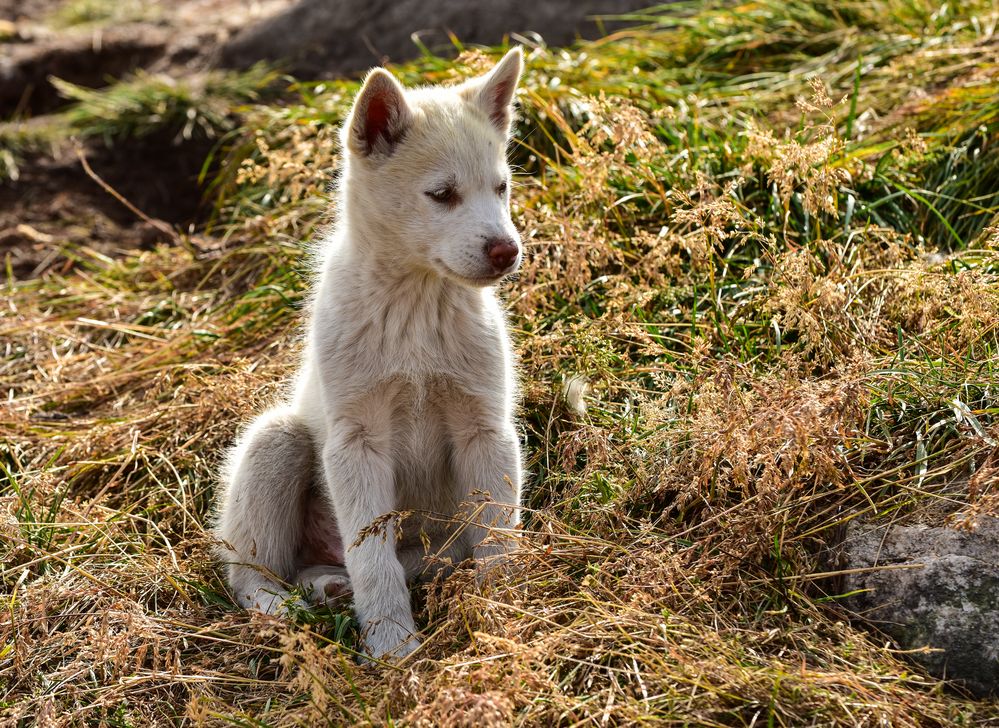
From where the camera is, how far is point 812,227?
4.76m

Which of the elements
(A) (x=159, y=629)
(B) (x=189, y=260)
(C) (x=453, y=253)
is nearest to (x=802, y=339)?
(C) (x=453, y=253)

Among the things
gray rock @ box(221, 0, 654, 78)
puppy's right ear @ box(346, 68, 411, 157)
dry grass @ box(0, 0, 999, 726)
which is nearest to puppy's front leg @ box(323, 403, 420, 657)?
dry grass @ box(0, 0, 999, 726)

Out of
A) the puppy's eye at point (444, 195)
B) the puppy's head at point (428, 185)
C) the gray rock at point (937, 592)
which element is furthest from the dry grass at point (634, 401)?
the puppy's eye at point (444, 195)

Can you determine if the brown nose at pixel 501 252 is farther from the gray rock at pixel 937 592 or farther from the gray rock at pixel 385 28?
the gray rock at pixel 385 28

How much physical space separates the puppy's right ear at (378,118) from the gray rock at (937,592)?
1.95 meters

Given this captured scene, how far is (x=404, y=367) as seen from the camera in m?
3.50

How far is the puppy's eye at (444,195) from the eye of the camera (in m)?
3.48

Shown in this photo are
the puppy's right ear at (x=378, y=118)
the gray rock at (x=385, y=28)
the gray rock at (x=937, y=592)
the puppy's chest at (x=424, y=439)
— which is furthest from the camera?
the gray rock at (x=385, y=28)

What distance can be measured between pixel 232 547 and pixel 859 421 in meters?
2.16

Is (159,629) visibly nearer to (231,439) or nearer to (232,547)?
(232,547)

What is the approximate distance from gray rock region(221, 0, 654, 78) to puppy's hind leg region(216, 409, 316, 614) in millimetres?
3773

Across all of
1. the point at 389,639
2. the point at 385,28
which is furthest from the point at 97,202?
the point at 389,639

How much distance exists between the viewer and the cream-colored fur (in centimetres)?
340

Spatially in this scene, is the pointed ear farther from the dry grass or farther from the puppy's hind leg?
the puppy's hind leg
